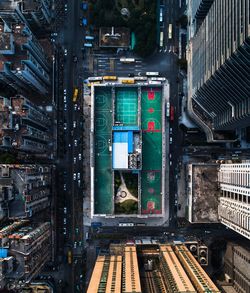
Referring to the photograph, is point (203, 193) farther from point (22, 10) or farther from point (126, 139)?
point (22, 10)

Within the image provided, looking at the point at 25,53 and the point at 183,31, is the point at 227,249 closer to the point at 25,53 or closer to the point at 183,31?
the point at 183,31

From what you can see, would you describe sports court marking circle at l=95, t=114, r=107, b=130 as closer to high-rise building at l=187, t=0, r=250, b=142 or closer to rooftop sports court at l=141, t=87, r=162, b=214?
rooftop sports court at l=141, t=87, r=162, b=214

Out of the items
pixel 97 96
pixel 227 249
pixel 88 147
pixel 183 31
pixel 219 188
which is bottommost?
pixel 227 249

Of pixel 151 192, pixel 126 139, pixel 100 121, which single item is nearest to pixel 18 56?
pixel 100 121

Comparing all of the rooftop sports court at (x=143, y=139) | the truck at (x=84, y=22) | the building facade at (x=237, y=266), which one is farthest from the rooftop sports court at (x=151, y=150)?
the truck at (x=84, y=22)

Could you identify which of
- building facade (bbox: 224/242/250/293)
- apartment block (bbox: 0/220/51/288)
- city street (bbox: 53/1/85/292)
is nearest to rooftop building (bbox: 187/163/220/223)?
building facade (bbox: 224/242/250/293)

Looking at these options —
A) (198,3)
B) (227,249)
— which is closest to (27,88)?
(198,3)

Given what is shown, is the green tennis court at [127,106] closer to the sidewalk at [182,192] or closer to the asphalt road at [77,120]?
the asphalt road at [77,120]
